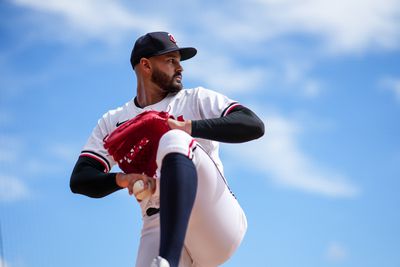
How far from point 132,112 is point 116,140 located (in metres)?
1.00

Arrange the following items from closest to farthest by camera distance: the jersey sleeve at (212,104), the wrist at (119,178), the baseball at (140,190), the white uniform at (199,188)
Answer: the white uniform at (199,188), the baseball at (140,190), the wrist at (119,178), the jersey sleeve at (212,104)

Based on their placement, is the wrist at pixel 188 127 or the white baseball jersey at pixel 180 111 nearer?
the wrist at pixel 188 127

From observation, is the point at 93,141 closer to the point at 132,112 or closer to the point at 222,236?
the point at 132,112

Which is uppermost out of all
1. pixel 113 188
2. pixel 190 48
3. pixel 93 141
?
pixel 190 48

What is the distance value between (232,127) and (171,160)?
899 mm

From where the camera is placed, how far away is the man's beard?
6016mm

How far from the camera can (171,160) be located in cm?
435

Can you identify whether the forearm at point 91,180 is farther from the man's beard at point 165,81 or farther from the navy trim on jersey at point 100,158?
the man's beard at point 165,81

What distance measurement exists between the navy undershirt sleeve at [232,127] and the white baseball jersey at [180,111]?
0.74 feet

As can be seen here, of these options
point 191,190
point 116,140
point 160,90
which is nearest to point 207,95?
point 160,90

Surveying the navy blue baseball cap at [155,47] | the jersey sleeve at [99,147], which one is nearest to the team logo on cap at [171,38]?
the navy blue baseball cap at [155,47]

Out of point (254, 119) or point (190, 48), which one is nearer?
point (254, 119)

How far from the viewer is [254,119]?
5.24 metres

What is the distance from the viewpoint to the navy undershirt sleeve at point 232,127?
5.02m
